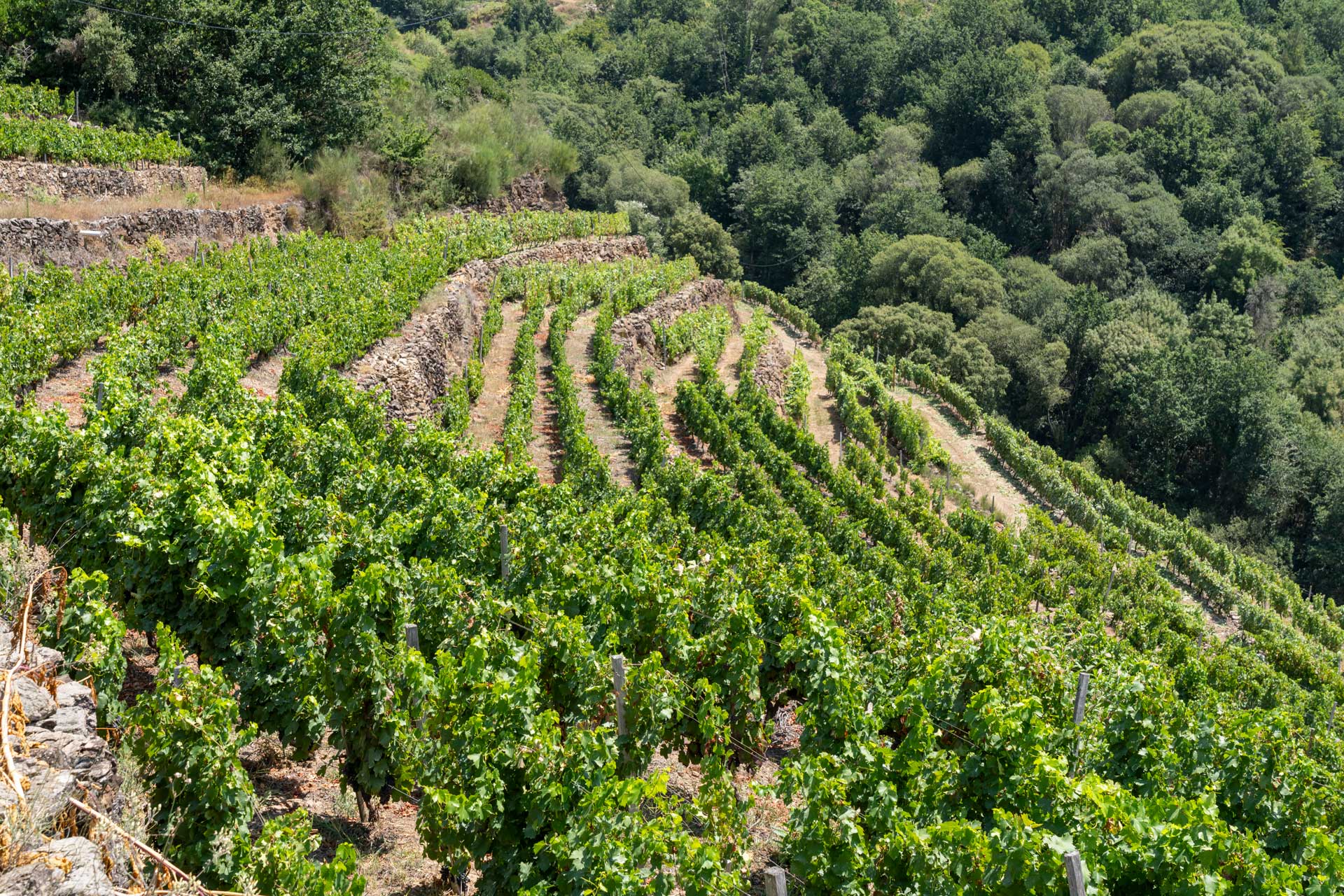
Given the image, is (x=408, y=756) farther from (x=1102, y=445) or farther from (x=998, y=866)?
(x=1102, y=445)

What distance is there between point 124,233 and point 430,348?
742cm

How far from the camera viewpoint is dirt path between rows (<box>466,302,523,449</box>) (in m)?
22.9

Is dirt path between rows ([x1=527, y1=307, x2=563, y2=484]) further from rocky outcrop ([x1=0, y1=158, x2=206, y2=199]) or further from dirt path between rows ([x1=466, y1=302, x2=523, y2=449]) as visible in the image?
rocky outcrop ([x1=0, y1=158, x2=206, y2=199])

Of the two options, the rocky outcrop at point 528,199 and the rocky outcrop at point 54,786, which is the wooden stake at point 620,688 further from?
the rocky outcrop at point 528,199

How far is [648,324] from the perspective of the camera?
34.6m

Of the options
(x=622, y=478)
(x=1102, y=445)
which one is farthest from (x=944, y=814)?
(x=1102, y=445)

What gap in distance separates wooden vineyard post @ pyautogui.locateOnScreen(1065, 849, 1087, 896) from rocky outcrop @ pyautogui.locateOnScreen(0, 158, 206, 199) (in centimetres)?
2510

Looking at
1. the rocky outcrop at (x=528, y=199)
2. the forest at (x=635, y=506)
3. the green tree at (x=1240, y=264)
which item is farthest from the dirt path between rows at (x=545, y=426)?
the green tree at (x=1240, y=264)

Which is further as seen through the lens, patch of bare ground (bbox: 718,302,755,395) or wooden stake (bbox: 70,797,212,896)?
patch of bare ground (bbox: 718,302,755,395)

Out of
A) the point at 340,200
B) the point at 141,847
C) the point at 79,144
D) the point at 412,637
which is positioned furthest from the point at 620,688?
the point at 340,200

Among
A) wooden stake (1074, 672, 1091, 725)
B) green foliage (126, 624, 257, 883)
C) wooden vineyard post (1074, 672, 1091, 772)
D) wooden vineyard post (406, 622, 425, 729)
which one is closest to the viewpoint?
green foliage (126, 624, 257, 883)

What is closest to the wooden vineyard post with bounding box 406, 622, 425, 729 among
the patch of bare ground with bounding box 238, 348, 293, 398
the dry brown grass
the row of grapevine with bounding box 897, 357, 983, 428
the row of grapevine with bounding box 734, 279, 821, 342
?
the patch of bare ground with bounding box 238, 348, 293, 398

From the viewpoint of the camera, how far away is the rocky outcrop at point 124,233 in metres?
20.8

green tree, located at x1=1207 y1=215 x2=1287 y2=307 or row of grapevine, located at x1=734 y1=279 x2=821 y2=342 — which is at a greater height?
green tree, located at x1=1207 y1=215 x2=1287 y2=307
